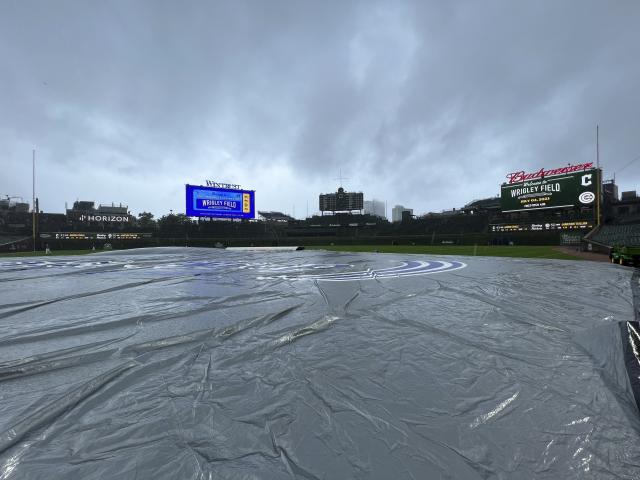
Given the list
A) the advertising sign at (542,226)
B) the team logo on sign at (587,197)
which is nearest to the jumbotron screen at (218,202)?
the advertising sign at (542,226)

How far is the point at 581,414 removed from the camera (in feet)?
6.37

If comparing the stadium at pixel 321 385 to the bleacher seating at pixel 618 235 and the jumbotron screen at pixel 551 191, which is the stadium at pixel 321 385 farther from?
the jumbotron screen at pixel 551 191

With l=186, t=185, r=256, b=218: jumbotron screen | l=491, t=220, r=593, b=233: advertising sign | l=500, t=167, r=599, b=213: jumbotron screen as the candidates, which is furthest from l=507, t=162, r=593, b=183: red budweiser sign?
l=186, t=185, r=256, b=218: jumbotron screen

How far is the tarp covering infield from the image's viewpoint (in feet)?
5.17

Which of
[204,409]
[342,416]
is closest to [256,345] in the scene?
[204,409]

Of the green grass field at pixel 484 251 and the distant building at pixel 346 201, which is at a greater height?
the distant building at pixel 346 201

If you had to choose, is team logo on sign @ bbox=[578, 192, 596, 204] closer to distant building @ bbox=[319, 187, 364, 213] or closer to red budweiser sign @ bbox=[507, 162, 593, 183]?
red budweiser sign @ bbox=[507, 162, 593, 183]

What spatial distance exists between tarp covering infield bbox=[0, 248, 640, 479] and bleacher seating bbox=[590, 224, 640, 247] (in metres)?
30.5

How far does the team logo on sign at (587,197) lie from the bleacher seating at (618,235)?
141 inches

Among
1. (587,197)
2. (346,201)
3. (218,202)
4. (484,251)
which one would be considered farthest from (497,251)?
(346,201)

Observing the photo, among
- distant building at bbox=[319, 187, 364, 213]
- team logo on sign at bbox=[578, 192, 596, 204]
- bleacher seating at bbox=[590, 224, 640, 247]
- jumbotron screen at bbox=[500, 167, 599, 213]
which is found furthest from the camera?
distant building at bbox=[319, 187, 364, 213]

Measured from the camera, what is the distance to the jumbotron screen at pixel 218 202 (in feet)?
138

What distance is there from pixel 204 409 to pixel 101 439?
586 millimetres

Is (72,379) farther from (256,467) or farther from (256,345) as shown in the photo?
(256,467)
